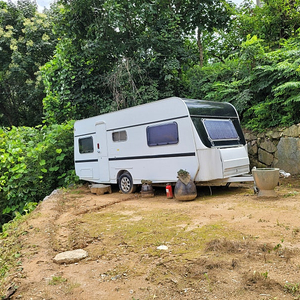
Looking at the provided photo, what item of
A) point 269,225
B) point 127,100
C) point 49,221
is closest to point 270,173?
point 269,225

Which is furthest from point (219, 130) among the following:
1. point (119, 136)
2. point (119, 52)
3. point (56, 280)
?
point (119, 52)

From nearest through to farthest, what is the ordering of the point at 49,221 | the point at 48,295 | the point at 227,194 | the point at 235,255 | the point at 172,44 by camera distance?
the point at 48,295, the point at 235,255, the point at 49,221, the point at 227,194, the point at 172,44

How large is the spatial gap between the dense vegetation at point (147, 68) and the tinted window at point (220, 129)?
6.97 feet

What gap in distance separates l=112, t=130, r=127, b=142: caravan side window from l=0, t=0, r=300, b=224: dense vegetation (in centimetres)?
287

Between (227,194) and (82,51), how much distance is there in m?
9.39

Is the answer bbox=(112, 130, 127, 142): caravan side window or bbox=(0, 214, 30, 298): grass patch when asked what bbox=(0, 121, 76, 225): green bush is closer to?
bbox=(112, 130, 127, 142): caravan side window

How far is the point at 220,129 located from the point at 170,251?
4.63 meters

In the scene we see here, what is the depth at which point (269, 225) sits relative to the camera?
470 cm

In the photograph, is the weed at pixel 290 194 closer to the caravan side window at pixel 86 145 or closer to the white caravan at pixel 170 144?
the white caravan at pixel 170 144

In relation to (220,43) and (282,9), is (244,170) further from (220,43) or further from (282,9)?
(220,43)

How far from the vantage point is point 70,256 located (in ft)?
13.4

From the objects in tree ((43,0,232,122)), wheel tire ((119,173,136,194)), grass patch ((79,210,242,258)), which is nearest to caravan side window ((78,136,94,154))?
wheel tire ((119,173,136,194))

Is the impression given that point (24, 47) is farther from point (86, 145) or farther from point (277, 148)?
point (277, 148)

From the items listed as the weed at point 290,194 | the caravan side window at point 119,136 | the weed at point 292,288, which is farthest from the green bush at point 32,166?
the weed at point 292,288
